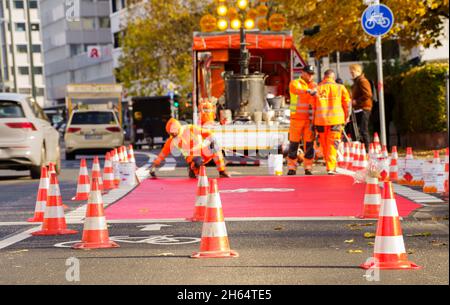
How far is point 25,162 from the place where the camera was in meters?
22.9

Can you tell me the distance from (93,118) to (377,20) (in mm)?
18374

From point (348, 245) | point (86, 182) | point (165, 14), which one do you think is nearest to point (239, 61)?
point (86, 182)

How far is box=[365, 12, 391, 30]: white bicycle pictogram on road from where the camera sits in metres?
20.9

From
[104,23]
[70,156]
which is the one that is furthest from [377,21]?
[104,23]

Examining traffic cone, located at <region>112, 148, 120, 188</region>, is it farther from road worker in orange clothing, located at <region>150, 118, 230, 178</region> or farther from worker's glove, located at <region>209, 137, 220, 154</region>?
worker's glove, located at <region>209, 137, 220, 154</region>

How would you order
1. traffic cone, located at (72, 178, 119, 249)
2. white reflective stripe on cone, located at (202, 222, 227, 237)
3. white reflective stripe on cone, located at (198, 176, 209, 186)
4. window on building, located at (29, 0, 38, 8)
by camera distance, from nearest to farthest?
white reflective stripe on cone, located at (202, 222, 227, 237), traffic cone, located at (72, 178, 119, 249), white reflective stripe on cone, located at (198, 176, 209, 186), window on building, located at (29, 0, 38, 8)

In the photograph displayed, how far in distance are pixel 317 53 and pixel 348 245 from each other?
22051 millimetres

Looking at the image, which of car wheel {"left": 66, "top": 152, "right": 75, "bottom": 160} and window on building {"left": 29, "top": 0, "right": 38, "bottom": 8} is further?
window on building {"left": 29, "top": 0, "right": 38, "bottom": 8}

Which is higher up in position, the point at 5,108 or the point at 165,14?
the point at 165,14

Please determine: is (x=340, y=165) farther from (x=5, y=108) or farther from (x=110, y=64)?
(x=110, y=64)

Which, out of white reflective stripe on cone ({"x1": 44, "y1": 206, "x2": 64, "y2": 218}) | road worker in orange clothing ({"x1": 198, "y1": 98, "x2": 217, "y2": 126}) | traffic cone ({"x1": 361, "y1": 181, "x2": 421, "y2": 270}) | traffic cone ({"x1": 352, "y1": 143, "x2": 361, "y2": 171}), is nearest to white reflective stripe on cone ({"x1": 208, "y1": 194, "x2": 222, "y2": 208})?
traffic cone ({"x1": 361, "y1": 181, "x2": 421, "y2": 270})

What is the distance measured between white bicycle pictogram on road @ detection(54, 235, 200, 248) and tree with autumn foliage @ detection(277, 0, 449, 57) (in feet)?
56.5

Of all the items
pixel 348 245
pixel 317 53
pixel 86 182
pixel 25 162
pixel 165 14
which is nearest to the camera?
pixel 348 245

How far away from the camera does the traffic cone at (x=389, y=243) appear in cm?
860
